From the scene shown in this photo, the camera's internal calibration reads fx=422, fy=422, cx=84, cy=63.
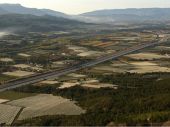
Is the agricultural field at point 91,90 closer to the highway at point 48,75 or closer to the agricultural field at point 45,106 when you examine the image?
the agricultural field at point 45,106

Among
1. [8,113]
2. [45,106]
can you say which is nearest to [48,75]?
[45,106]

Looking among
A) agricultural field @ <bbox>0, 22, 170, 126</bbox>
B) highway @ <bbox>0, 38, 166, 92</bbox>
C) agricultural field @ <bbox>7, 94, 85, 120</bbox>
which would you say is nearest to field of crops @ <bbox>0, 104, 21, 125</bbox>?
agricultural field @ <bbox>0, 22, 170, 126</bbox>

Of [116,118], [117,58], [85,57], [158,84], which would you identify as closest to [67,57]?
[85,57]

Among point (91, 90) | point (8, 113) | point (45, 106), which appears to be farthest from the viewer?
point (91, 90)

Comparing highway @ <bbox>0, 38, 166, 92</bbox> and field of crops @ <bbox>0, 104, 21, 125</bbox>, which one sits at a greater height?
field of crops @ <bbox>0, 104, 21, 125</bbox>

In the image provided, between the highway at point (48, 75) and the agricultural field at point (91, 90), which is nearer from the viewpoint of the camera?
the agricultural field at point (91, 90)

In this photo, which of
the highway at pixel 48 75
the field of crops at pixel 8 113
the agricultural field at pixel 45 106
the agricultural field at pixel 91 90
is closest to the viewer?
the agricultural field at pixel 91 90

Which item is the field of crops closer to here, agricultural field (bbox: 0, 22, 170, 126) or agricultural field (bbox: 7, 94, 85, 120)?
agricultural field (bbox: 0, 22, 170, 126)

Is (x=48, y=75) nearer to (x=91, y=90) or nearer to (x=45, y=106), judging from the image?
(x=91, y=90)

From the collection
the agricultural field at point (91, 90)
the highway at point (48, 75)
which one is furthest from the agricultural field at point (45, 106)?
the highway at point (48, 75)

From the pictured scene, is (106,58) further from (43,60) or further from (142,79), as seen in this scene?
Answer: (142,79)

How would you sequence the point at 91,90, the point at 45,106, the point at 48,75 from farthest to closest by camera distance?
the point at 48,75, the point at 91,90, the point at 45,106

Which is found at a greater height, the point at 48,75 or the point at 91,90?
the point at 91,90
